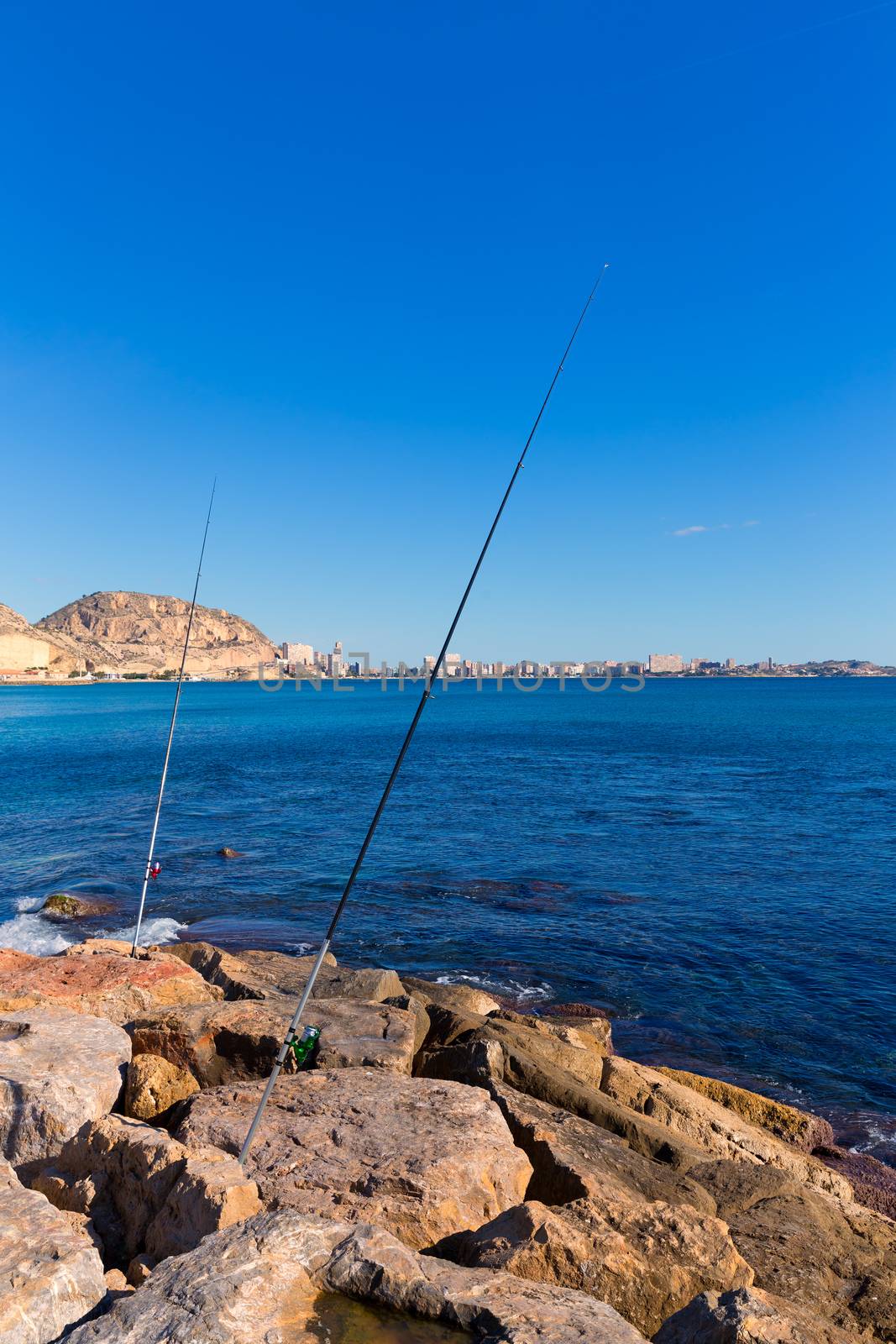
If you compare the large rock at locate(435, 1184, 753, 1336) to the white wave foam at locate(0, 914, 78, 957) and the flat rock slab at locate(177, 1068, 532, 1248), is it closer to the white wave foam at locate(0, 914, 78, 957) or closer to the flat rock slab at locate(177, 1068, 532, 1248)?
the flat rock slab at locate(177, 1068, 532, 1248)

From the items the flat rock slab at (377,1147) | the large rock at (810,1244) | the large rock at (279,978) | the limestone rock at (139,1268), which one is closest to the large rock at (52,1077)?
the flat rock slab at (377,1147)

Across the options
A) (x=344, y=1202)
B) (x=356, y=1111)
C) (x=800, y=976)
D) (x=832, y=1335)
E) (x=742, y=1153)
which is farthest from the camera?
(x=800, y=976)

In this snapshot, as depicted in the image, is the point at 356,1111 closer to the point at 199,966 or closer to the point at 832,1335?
the point at 832,1335

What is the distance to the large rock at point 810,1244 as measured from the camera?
5082 mm

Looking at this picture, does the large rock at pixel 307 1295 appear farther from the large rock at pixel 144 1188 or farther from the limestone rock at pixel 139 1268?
the limestone rock at pixel 139 1268

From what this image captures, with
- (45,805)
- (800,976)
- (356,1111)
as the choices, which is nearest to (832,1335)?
(356,1111)

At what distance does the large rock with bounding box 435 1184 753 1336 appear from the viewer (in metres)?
4.02

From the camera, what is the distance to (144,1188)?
174 inches

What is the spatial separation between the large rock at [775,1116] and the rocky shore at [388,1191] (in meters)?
0.06

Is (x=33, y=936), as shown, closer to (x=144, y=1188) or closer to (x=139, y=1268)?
(x=144, y=1188)

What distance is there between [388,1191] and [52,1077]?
2.49 m

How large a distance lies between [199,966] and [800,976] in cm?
1034

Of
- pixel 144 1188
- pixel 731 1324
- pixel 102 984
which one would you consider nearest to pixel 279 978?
pixel 102 984

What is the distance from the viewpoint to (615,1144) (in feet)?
20.7
